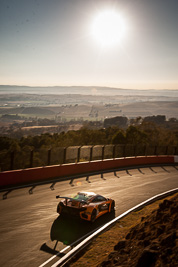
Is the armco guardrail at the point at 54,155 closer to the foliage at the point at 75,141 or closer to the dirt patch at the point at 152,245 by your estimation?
the foliage at the point at 75,141

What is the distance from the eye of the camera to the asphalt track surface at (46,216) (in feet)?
22.9

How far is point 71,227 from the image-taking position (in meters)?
8.81

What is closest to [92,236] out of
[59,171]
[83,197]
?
[83,197]

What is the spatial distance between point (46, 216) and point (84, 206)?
1819mm

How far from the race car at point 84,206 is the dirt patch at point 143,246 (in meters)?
0.93

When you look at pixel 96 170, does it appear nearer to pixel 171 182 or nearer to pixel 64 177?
pixel 64 177

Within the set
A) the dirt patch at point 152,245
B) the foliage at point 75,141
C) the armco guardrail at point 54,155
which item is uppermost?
the dirt patch at point 152,245

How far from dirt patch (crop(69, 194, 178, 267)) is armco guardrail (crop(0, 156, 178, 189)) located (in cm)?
768

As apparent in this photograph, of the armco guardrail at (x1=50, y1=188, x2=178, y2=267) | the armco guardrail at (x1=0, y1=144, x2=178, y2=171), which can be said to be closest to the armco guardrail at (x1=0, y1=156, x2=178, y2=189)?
the armco guardrail at (x1=0, y1=144, x2=178, y2=171)

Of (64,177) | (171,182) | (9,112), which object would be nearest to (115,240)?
(64,177)

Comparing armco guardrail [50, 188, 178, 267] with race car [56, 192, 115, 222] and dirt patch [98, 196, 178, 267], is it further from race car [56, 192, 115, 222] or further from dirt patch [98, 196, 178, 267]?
dirt patch [98, 196, 178, 267]

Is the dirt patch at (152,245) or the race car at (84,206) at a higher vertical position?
the dirt patch at (152,245)

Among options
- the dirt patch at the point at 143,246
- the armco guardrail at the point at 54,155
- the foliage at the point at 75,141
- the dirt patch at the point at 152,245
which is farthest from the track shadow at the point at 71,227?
the foliage at the point at 75,141

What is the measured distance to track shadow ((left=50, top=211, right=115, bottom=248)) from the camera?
7.99m
